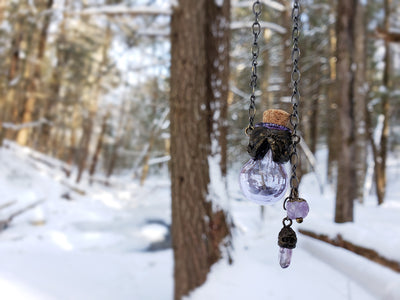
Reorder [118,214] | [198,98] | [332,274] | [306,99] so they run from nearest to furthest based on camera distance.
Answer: [332,274] → [198,98] → [306,99] → [118,214]

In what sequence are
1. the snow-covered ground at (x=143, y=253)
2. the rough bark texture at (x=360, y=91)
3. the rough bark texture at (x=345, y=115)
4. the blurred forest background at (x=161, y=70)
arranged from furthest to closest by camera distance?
the blurred forest background at (x=161, y=70) < the rough bark texture at (x=360, y=91) < the rough bark texture at (x=345, y=115) < the snow-covered ground at (x=143, y=253)

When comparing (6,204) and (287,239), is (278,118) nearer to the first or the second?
(287,239)

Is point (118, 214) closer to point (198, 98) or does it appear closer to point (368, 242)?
point (198, 98)

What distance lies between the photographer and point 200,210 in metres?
3.48

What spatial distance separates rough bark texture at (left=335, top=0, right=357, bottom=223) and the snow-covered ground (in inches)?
14.8

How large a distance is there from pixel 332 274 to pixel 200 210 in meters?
1.36

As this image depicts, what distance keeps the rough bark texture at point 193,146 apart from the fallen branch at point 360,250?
1106mm

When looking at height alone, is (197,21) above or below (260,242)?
above

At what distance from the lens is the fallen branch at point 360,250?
89.5 inches

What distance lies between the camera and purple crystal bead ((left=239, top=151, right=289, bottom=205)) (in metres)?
1.12

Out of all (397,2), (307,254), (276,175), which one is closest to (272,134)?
(276,175)

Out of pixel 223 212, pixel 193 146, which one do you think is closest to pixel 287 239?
pixel 193 146

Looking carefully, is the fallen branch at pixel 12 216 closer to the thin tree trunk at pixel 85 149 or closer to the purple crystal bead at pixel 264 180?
the thin tree trunk at pixel 85 149

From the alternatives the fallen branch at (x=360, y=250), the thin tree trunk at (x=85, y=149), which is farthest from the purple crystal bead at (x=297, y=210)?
the thin tree trunk at (x=85, y=149)
